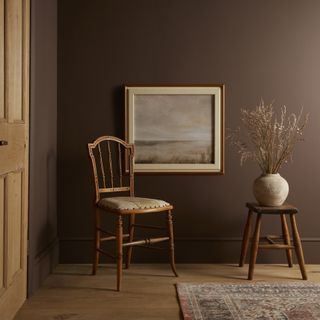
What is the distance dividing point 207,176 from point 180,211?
0.35 metres

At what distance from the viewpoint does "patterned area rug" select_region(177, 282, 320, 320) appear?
2.90 m

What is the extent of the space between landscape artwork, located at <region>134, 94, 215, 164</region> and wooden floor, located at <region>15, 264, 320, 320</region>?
85 cm

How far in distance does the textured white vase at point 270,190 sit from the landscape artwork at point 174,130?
57 centimetres

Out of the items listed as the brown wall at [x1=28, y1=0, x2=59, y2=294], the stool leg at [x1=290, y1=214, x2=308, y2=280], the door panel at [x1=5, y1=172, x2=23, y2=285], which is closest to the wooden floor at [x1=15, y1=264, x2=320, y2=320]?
the stool leg at [x1=290, y1=214, x2=308, y2=280]

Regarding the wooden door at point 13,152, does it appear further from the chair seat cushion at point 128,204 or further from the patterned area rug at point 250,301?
the patterned area rug at point 250,301

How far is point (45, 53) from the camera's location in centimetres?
374

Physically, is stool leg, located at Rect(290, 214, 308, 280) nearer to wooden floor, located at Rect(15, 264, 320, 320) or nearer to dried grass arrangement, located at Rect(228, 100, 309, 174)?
wooden floor, located at Rect(15, 264, 320, 320)

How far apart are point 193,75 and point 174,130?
1.51 feet

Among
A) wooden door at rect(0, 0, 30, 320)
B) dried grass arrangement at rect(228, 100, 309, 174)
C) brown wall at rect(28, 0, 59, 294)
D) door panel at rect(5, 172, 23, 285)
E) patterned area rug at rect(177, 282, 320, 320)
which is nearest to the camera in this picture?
wooden door at rect(0, 0, 30, 320)

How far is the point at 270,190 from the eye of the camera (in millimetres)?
3715

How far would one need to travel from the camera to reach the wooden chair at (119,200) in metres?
3.51

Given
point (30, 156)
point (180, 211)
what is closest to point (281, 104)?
point (180, 211)

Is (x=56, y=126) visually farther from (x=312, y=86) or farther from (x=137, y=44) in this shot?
(x=312, y=86)

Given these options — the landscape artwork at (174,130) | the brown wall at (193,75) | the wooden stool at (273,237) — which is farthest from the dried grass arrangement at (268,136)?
the wooden stool at (273,237)
